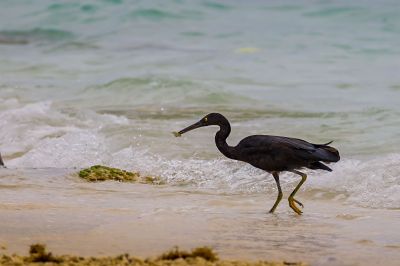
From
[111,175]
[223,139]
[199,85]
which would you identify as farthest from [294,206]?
[199,85]

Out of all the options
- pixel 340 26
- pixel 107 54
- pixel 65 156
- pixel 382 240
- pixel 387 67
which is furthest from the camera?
pixel 340 26

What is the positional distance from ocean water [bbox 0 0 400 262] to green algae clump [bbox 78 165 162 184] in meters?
0.18

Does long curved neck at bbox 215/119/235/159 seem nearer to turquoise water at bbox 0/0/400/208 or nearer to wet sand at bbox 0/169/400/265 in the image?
wet sand at bbox 0/169/400/265

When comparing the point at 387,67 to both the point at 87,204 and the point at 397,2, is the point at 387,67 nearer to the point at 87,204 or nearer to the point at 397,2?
the point at 397,2

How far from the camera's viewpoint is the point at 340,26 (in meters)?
24.0

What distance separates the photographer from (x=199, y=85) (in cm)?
1653

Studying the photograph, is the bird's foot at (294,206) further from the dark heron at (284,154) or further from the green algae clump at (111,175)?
the green algae clump at (111,175)

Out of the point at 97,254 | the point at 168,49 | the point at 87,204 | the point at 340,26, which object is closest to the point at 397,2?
the point at 340,26

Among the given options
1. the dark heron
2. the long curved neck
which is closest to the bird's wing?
the dark heron

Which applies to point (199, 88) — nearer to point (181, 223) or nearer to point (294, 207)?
point (294, 207)

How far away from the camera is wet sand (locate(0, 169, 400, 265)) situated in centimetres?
620

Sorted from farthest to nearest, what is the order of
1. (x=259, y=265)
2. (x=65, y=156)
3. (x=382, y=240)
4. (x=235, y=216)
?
1. (x=65, y=156)
2. (x=235, y=216)
3. (x=382, y=240)
4. (x=259, y=265)

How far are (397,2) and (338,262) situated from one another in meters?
21.1

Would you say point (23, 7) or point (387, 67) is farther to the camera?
point (23, 7)
